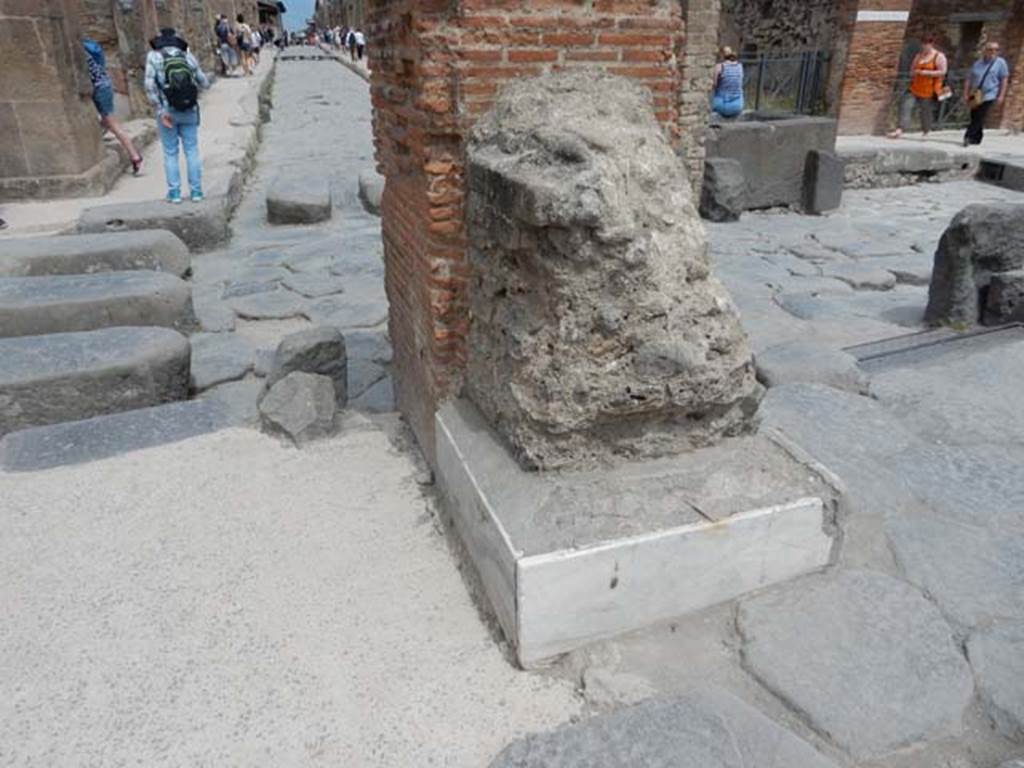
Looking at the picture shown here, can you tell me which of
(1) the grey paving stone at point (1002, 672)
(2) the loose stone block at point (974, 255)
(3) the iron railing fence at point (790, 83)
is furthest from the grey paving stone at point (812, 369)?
(3) the iron railing fence at point (790, 83)

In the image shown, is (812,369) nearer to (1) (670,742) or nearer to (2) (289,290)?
(1) (670,742)

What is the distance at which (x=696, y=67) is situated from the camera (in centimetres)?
771

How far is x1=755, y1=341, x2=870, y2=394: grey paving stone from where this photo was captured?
380 centimetres

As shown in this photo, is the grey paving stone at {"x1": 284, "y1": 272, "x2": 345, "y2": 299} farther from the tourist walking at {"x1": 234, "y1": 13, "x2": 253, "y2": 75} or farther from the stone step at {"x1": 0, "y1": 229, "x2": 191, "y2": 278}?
the tourist walking at {"x1": 234, "y1": 13, "x2": 253, "y2": 75}

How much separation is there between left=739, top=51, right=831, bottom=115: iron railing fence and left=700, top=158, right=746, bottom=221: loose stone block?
512 centimetres

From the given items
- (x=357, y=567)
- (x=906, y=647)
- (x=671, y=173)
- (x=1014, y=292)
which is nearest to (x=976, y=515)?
(x=906, y=647)

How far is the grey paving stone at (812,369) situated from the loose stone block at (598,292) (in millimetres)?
1611

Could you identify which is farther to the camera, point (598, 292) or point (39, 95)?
point (39, 95)

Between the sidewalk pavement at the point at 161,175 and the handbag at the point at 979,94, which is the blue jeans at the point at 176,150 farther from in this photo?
the handbag at the point at 979,94

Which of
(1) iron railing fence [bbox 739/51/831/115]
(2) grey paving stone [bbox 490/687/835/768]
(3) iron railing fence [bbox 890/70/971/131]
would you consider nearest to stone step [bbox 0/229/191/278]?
(2) grey paving stone [bbox 490/687/835/768]

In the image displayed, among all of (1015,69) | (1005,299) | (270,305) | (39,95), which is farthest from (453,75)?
(1015,69)

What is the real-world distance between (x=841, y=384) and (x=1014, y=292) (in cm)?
172

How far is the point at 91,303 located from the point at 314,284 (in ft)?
6.19

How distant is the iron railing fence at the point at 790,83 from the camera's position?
559 inches
